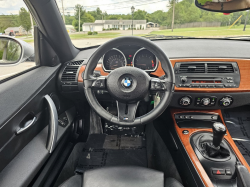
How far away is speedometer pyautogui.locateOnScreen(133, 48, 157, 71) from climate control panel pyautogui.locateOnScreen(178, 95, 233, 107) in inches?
18.6

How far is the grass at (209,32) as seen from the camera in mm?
2236

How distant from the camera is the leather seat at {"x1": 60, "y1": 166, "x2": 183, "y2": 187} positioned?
1238mm

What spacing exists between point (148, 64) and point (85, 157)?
1.32 metres

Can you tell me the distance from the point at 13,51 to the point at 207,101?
203 centimetres

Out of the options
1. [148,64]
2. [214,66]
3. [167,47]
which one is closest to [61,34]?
[148,64]

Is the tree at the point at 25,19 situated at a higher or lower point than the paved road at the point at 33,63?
higher

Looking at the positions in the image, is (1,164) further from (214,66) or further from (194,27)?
(194,27)

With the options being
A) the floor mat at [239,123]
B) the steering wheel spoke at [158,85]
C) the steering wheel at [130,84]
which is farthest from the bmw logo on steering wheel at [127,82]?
the floor mat at [239,123]

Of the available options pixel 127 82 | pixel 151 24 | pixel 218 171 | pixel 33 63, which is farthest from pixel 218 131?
pixel 33 63

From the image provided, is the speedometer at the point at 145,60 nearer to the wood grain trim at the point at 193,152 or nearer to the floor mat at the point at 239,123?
the wood grain trim at the point at 193,152

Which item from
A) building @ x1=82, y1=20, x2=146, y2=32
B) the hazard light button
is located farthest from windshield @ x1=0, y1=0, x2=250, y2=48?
the hazard light button

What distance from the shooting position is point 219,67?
206 centimetres

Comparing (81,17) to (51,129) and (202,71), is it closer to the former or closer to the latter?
(51,129)

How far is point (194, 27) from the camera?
7.67ft
